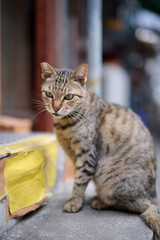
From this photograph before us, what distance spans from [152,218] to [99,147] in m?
0.75

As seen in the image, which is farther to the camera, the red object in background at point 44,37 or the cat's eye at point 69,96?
the red object in background at point 44,37

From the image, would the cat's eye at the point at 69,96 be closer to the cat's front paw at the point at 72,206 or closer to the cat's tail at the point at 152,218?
the cat's front paw at the point at 72,206

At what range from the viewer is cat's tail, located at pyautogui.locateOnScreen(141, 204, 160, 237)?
2.02 m

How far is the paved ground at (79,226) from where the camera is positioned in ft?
6.38

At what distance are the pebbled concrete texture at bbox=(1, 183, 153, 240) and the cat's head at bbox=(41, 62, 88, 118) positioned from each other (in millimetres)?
896

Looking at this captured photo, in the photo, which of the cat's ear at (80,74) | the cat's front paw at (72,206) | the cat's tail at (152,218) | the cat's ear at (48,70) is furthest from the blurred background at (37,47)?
the cat's tail at (152,218)

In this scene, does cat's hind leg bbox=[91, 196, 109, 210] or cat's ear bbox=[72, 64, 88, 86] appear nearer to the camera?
cat's ear bbox=[72, 64, 88, 86]

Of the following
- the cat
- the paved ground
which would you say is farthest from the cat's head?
the paved ground

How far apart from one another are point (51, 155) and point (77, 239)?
43.2 inches

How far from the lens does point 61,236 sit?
6.37 ft

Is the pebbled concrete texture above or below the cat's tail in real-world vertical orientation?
below

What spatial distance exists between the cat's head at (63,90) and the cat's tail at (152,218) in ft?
3.53

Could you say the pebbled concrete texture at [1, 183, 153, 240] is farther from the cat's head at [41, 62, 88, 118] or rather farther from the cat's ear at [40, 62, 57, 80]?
the cat's ear at [40, 62, 57, 80]

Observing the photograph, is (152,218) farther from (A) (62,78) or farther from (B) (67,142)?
(A) (62,78)
